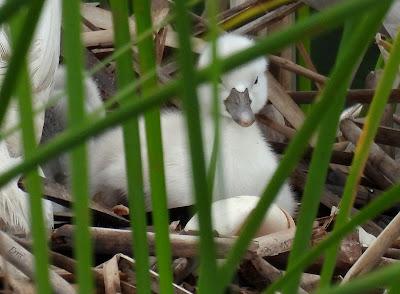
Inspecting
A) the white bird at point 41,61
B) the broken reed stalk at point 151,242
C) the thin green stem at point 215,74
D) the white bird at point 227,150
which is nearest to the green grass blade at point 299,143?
the thin green stem at point 215,74

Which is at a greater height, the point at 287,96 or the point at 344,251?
the point at 287,96

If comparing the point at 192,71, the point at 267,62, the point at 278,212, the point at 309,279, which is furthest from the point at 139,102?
the point at 267,62

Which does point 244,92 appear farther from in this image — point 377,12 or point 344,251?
point 377,12

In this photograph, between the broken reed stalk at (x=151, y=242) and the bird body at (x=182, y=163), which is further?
the bird body at (x=182, y=163)

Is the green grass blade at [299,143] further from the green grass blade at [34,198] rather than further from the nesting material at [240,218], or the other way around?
the nesting material at [240,218]

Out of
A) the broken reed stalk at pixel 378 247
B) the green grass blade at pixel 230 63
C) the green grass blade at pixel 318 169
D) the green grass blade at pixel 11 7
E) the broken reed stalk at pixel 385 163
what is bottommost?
the broken reed stalk at pixel 385 163

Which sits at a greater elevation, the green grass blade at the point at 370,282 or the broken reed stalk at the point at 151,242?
the green grass blade at the point at 370,282

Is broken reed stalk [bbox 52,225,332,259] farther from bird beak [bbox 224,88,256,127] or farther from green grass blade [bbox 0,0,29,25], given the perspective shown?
green grass blade [bbox 0,0,29,25]

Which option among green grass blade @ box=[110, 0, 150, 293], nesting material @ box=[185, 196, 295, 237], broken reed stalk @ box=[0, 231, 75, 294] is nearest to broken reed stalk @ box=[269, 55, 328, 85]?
nesting material @ box=[185, 196, 295, 237]
